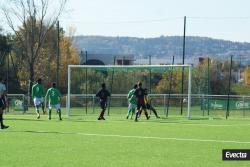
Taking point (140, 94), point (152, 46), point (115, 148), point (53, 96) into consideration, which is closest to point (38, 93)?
point (53, 96)

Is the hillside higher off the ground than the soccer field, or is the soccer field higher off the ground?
the hillside

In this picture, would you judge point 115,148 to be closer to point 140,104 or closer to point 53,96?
point 140,104

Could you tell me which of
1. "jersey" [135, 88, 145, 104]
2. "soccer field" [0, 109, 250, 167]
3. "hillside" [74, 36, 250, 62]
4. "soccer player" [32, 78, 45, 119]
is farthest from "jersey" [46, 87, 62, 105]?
"hillside" [74, 36, 250, 62]

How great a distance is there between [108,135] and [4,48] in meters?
50.7

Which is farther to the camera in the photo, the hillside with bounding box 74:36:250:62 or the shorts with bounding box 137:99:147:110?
the hillside with bounding box 74:36:250:62

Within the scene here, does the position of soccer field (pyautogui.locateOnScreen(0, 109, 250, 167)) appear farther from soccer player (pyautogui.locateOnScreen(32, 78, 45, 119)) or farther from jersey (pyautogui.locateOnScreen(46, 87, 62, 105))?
soccer player (pyautogui.locateOnScreen(32, 78, 45, 119))

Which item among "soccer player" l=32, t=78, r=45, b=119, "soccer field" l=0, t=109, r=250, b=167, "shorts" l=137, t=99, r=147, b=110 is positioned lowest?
"soccer field" l=0, t=109, r=250, b=167

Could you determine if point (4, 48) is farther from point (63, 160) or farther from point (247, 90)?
point (63, 160)

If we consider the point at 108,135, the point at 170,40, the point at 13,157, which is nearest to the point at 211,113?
the point at 108,135

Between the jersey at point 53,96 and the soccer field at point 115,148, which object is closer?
the soccer field at point 115,148

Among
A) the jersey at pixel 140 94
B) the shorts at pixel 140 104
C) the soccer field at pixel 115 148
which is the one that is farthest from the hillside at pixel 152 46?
the soccer field at pixel 115 148

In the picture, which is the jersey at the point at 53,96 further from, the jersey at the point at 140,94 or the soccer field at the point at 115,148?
the soccer field at the point at 115,148

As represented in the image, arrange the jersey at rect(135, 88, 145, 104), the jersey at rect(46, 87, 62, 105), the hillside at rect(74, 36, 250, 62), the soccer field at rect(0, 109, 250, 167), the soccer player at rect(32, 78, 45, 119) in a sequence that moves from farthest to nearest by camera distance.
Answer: the hillside at rect(74, 36, 250, 62)
the soccer player at rect(32, 78, 45, 119)
the jersey at rect(46, 87, 62, 105)
the jersey at rect(135, 88, 145, 104)
the soccer field at rect(0, 109, 250, 167)

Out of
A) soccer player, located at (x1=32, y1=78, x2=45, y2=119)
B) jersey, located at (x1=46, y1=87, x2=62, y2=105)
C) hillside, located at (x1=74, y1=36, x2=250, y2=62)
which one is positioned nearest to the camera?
jersey, located at (x1=46, y1=87, x2=62, y2=105)
